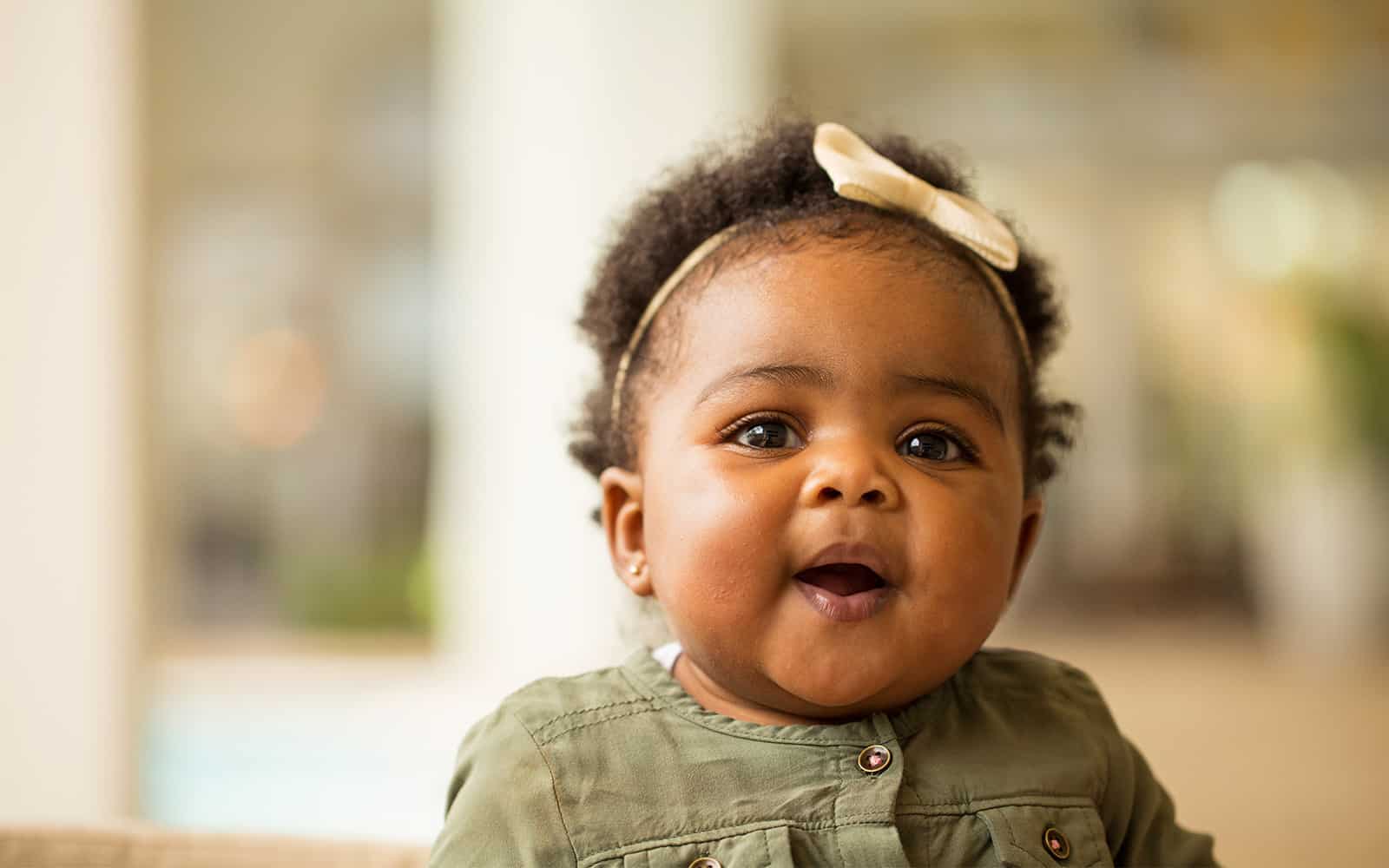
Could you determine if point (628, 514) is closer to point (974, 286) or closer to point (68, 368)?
point (974, 286)

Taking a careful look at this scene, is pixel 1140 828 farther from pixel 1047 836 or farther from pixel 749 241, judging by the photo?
pixel 749 241

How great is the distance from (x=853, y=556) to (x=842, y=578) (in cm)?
4

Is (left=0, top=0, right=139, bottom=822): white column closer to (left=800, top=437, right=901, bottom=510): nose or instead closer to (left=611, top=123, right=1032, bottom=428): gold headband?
(left=611, top=123, right=1032, bottom=428): gold headband

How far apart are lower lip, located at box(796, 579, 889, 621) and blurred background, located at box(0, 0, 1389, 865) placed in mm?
2179

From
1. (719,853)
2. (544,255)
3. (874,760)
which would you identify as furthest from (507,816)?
(544,255)

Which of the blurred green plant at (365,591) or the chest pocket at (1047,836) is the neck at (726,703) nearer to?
the chest pocket at (1047,836)

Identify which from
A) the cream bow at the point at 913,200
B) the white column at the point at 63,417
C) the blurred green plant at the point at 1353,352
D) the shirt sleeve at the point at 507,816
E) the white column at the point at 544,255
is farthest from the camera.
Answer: the blurred green plant at the point at 1353,352

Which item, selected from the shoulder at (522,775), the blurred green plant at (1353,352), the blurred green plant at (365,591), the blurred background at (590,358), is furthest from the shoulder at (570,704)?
the blurred green plant at (1353,352)

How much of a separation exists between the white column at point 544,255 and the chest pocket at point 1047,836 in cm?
224

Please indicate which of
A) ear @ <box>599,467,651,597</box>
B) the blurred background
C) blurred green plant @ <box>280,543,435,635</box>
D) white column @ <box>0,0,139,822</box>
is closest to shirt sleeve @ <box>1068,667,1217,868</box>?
ear @ <box>599,467,651,597</box>

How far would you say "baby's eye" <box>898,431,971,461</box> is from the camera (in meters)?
0.94

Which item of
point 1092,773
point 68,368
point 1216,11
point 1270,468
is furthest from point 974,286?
point 1216,11

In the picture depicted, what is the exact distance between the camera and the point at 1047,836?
0.91m

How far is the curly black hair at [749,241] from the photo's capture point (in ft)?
3.23
